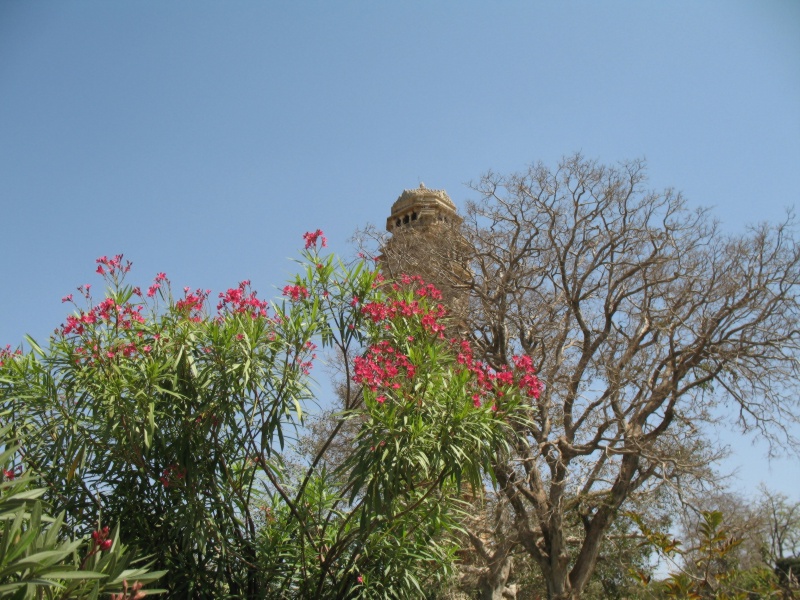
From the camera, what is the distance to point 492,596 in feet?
40.0

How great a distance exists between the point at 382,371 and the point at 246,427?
4.58ft

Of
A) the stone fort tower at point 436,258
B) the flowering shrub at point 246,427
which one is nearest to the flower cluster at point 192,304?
the flowering shrub at point 246,427

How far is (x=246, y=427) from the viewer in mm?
6059

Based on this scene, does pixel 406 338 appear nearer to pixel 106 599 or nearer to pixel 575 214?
pixel 106 599

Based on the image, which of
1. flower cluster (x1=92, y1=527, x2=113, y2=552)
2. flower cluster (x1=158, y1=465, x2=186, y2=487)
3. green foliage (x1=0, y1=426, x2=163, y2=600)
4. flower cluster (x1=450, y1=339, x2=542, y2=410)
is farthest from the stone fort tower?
green foliage (x1=0, y1=426, x2=163, y2=600)

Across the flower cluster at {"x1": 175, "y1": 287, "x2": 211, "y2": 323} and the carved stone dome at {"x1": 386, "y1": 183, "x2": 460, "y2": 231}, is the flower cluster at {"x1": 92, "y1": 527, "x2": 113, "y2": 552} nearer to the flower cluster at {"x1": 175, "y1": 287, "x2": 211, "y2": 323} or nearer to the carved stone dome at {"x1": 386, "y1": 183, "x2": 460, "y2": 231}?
the flower cluster at {"x1": 175, "y1": 287, "x2": 211, "y2": 323}

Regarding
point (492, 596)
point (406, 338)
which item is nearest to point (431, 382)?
point (406, 338)

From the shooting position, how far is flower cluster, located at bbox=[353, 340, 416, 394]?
18.2 feet

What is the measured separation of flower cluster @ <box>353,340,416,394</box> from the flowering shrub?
0.05ft

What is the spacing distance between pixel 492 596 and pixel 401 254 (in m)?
6.34

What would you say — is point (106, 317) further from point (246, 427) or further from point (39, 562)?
point (39, 562)

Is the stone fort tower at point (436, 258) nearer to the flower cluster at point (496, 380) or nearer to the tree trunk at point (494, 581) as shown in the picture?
the tree trunk at point (494, 581)

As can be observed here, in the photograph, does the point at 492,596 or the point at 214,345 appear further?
the point at 492,596

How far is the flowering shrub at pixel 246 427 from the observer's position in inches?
217
